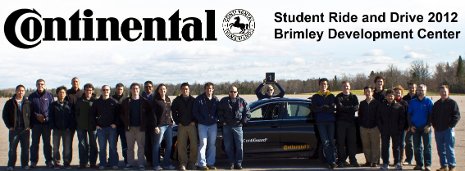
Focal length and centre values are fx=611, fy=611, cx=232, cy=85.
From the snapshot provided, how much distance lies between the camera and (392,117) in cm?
1187

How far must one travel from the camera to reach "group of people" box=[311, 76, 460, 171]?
11609mm

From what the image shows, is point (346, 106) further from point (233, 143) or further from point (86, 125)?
point (86, 125)

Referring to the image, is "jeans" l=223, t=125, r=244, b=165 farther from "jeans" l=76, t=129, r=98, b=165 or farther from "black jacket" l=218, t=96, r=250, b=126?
"jeans" l=76, t=129, r=98, b=165

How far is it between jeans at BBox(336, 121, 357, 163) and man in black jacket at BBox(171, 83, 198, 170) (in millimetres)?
2879

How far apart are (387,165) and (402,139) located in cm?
59

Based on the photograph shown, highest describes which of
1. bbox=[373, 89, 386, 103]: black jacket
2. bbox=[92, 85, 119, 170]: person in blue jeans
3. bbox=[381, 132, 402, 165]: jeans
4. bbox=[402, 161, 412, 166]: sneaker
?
bbox=[373, 89, 386, 103]: black jacket

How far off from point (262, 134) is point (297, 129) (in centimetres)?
72

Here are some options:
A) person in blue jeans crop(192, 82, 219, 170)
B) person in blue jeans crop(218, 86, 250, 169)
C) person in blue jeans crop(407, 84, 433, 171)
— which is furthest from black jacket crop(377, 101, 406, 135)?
A: person in blue jeans crop(192, 82, 219, 170)

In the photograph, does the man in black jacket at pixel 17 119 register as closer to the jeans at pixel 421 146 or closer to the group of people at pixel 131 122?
the group of people at pixel 131 122

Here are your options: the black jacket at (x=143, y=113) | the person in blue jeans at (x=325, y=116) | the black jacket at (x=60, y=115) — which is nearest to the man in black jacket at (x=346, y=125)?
the person in blue jeans at (x=325, y=116)

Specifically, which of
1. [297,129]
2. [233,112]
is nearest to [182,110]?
[233,112]

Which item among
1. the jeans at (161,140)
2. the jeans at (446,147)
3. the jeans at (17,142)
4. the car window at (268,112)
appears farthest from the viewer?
the car window at (268,112)

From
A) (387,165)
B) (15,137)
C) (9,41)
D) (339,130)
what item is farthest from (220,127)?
(9,41)

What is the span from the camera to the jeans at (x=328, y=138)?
39.9ft
